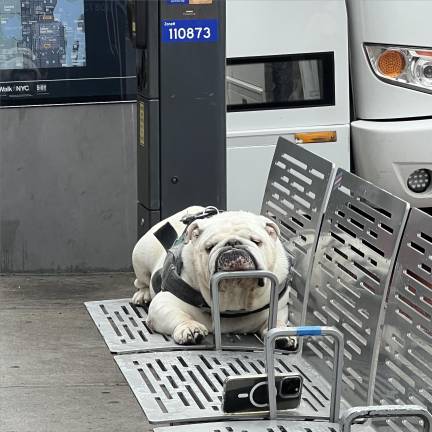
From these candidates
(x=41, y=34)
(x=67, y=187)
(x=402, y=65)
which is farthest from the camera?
(x=67, y=187)

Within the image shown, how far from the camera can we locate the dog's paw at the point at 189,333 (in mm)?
6492

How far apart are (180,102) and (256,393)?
104 inches

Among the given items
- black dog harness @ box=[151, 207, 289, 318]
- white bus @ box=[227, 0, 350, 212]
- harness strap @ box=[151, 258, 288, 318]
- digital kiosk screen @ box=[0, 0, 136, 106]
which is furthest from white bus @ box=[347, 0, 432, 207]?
harness strap @ box=[151, 258, 288, 318]

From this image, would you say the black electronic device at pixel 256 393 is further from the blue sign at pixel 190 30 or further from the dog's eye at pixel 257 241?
the blue sign at pixel 190 30

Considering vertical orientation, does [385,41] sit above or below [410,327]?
above

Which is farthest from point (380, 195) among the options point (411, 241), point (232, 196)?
point (232, 196)

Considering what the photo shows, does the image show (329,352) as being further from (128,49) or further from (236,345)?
(128,49)

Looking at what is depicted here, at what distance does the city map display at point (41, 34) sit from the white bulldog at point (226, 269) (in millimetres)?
2693

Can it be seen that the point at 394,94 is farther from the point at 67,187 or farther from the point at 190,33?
the point at 67,187

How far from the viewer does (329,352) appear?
6176mm

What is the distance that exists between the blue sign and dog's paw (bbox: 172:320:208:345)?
1902 millimetres

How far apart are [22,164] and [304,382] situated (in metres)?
3.61

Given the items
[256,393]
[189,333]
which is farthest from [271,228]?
[256,393]

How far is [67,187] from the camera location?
906 centimetres
